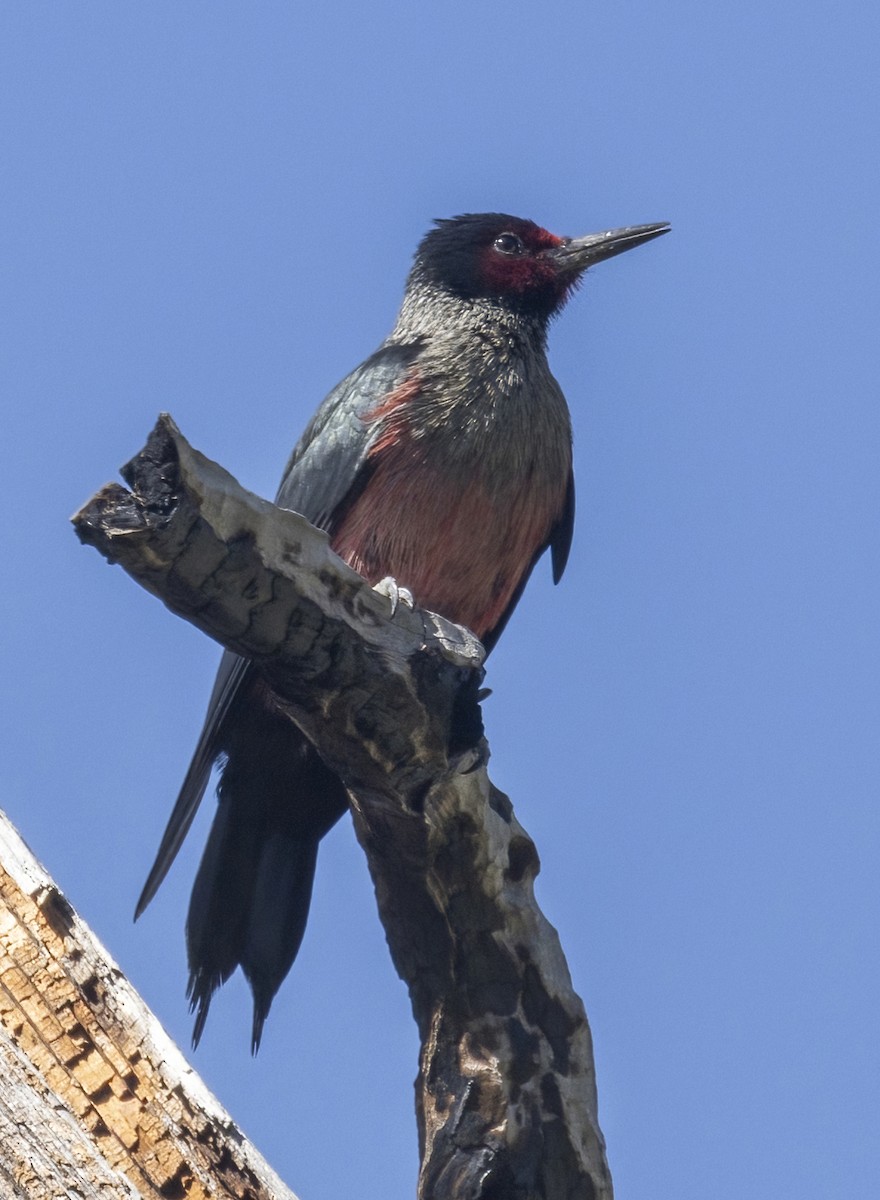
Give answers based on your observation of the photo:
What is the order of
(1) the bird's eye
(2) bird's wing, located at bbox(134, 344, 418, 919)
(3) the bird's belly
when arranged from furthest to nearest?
(1) the bird's eye < (3) the bird's belly < (2) bird's wing, located at bbox(134, 344, 418, 919)

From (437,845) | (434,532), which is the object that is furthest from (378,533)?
(437,845)

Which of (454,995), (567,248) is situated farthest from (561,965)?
(567,248)

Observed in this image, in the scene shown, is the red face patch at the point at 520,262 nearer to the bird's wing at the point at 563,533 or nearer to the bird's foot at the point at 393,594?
the bird's wing at the point at 563,533

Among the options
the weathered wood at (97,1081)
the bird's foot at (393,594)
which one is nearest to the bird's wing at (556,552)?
the bird's foot at (393,594)

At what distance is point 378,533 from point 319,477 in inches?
14.5

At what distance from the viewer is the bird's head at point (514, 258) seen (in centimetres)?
729

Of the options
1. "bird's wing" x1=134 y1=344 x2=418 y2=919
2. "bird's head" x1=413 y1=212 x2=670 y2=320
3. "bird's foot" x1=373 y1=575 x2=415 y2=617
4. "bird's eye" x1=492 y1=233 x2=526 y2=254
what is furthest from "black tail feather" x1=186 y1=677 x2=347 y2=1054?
"bird's eye" x1=492 y1=233 x2=526 y2=254

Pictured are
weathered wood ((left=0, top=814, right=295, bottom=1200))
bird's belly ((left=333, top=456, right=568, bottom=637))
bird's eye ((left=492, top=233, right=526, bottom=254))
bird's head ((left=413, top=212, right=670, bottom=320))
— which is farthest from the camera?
bird's eye ((left=492, top=233, right=526, bottom=254))

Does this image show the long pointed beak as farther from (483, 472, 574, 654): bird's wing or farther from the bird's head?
(483, 472, 574, 654): bird's wing

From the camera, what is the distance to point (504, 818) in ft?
16.1

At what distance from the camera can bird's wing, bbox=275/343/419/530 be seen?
6184mm

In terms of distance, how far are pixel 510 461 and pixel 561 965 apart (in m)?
2.31

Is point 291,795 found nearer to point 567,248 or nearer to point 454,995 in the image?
point 454,995

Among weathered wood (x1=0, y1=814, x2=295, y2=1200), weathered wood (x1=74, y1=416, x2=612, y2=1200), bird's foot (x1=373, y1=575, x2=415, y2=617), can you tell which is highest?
bird's foot (x1=373, y1=575, x2=415, y2=617)
